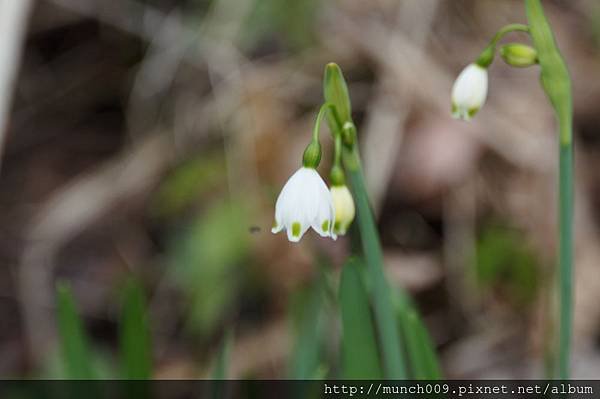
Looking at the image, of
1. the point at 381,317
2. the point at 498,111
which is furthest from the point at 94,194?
the point at 381,317

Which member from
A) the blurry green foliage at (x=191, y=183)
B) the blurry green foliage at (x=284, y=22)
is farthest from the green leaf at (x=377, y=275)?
the blurry green foliage at (x=284, y=22)

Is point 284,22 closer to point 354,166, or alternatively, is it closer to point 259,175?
Answer: point 259,175

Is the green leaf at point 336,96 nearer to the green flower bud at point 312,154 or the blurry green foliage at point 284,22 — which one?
the green flower bud at point 312,154

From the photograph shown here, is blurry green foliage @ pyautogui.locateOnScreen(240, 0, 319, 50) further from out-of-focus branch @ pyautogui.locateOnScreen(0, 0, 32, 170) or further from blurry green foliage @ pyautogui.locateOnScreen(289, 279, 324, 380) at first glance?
blurry green foliage @ pyautogui.locateOnScreen(289, 279, 324, 380)

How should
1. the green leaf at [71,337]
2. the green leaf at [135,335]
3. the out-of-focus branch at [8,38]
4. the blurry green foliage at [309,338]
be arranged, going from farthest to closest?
1. the out-of-focus branch at [8,38]
2. the blurry green foliage at [309,338]
3. the green leaf at [135,335]
4. the green leaf at [71,337]

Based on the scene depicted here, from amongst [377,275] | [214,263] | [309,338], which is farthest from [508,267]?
[377,275]

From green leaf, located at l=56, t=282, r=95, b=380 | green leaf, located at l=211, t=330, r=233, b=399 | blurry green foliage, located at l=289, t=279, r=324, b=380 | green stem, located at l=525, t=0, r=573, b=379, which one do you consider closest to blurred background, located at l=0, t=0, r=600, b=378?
blurry green foliage, located at l=289, t=279, r=324, b=380
